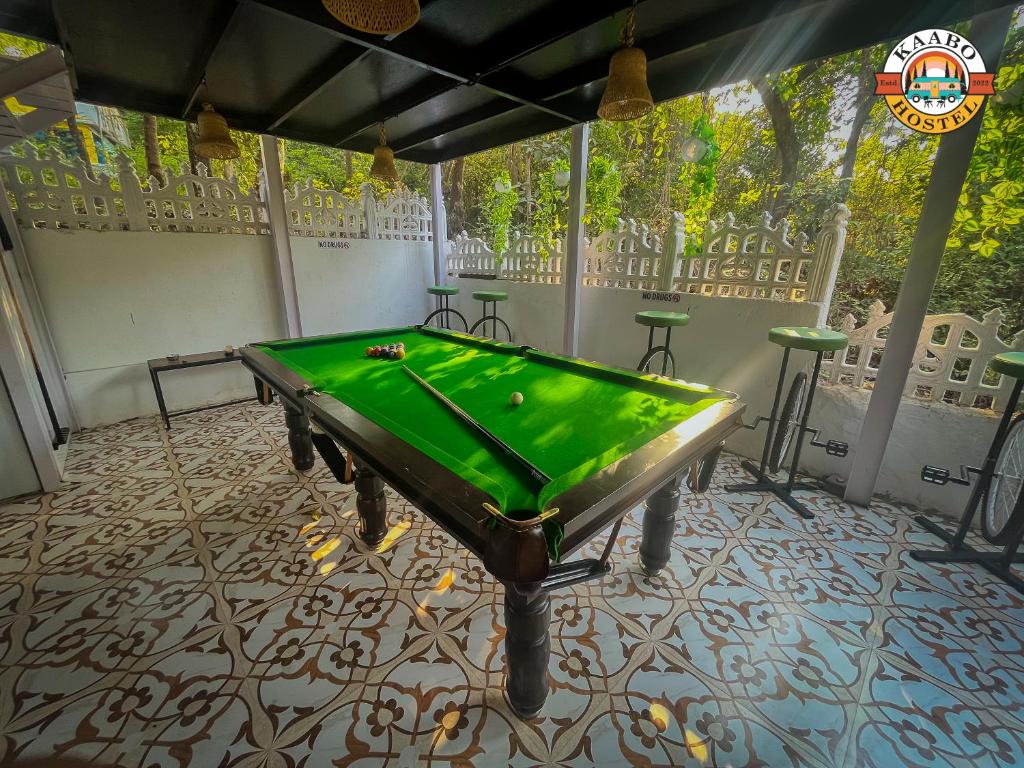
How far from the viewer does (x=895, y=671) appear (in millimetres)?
1506

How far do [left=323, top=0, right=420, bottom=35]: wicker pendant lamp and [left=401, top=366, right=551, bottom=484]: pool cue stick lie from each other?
4.49 ft

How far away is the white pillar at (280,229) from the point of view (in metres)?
4.18

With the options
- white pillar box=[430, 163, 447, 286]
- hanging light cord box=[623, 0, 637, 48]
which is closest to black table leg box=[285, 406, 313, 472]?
hanging light cord box=[623, 0, 637, 48]

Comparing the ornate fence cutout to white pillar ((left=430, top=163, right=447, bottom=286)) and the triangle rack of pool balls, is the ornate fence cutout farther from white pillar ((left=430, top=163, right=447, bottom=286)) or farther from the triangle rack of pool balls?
the triangle rack of pool balls

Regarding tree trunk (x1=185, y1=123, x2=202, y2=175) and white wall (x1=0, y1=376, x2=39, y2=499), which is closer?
white wall (x1=0, y1=376, x2=39, y2=499)

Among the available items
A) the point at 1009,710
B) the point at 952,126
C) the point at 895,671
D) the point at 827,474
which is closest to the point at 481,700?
the point at 895,671

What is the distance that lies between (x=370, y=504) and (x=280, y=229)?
3854 mm

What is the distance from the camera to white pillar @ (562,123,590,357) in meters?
3.79

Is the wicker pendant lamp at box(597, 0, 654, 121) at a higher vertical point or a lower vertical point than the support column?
higher

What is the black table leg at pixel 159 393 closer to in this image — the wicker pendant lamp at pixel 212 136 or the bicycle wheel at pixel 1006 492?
the wicker pendant lamp at pixel 212 136

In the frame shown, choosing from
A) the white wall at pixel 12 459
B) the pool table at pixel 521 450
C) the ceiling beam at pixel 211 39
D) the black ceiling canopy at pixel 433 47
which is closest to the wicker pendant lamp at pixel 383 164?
the black ceiling canopy at pixel 433 47

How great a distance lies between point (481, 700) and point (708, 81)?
12.1ft

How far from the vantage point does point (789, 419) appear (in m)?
2.54

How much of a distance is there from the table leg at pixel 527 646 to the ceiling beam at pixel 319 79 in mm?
3020
